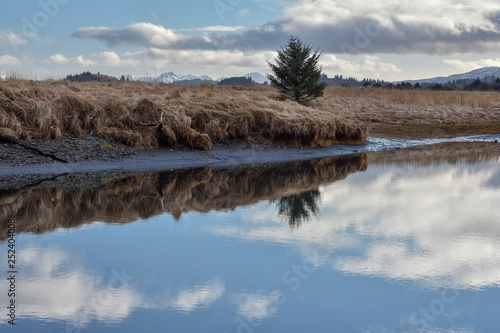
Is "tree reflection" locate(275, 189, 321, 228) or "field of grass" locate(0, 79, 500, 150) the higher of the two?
"field of grass" locate(0, 79, 500, 150)

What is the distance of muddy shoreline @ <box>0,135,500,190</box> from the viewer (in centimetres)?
1195

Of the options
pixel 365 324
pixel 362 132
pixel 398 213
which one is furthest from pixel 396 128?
pixel 365 324

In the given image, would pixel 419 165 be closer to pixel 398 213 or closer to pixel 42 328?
pixel 398 213

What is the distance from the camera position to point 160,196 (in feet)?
33.6

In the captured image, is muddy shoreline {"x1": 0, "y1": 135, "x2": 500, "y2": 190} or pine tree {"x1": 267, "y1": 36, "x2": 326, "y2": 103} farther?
pine tree {"x1": 267, "y1": 36, "x2": 326, "y2": 103}

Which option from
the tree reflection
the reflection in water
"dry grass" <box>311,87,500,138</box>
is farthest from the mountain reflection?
"dry grass" <box>311,87,500,138</box>

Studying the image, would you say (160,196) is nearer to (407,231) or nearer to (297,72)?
(407,231)

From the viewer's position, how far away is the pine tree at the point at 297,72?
82.8ft

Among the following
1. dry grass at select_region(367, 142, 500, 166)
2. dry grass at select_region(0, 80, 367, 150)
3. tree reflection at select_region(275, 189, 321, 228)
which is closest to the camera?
tree reflection at select_region(275, 189, 321, 228)

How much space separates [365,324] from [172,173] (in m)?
9.25

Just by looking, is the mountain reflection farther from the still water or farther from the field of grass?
the field of grass

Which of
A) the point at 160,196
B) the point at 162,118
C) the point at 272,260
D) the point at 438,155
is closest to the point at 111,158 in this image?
the point at 162,118

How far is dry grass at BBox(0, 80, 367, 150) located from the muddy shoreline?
1.25 ft

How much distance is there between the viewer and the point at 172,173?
43.3 feet
